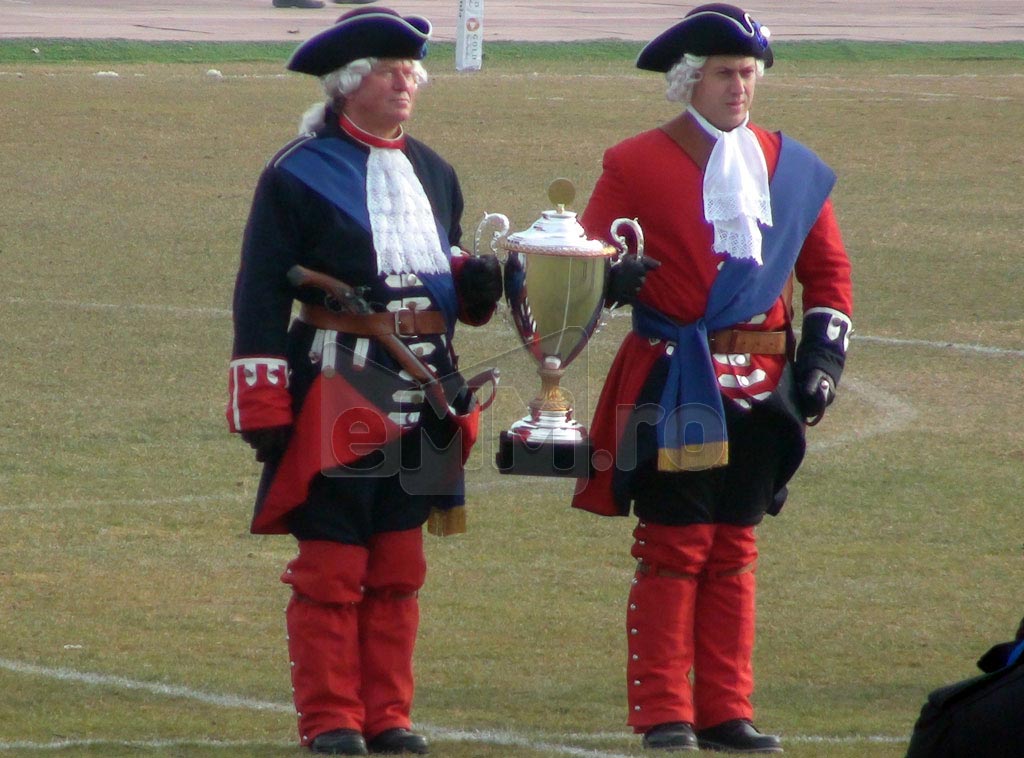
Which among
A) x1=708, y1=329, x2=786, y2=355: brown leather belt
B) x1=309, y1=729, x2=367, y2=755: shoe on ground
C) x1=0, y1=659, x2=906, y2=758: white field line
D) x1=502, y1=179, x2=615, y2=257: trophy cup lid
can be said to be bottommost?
x1=0, y1=659, x2=906, y2=758: white field line

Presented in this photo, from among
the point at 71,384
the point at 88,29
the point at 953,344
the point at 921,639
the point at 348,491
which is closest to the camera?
the point at 348,491

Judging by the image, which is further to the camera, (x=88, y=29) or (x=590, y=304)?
(x=88, y=29)

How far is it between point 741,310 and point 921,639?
160cm

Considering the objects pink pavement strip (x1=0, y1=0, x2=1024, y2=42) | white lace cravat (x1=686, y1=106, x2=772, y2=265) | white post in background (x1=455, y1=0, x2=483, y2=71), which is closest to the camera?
white lace cravat (x1=686, y1=106, x2=772, y2=265)

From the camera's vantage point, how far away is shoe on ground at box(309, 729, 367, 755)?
13.8 feet

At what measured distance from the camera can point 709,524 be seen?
14.5ft

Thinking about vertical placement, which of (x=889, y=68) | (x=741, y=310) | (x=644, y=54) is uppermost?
(x=644, y=54)

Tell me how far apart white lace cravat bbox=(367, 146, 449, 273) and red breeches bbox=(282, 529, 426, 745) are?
600 millimetres

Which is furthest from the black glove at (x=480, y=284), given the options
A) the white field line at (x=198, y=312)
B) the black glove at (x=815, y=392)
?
the white field line at (x=198, y=312)

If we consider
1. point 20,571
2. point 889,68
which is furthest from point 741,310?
point 889,68

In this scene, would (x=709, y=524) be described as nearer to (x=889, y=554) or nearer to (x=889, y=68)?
(x=889, y=554)

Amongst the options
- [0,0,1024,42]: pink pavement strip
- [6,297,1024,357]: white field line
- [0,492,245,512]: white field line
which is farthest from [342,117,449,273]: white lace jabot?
[0,0,1024,42]: pink pavement strip

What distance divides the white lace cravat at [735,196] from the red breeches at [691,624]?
0.64 metres

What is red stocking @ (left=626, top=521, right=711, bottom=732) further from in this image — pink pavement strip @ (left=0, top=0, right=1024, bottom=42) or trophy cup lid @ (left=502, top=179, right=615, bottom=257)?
pink pavement strip @ (left=0, top=0, right=1024, bottom=42)
